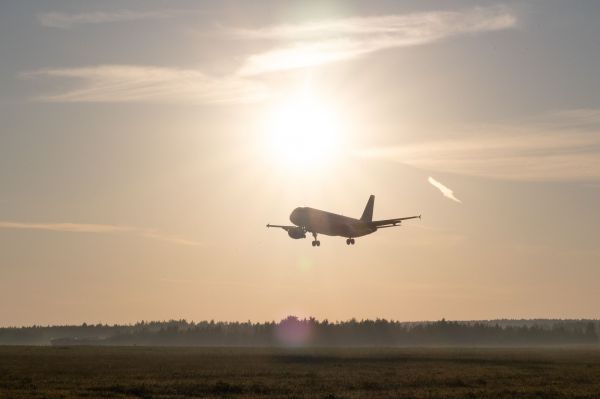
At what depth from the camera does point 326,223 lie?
314 feet

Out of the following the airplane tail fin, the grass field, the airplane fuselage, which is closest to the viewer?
the grass field

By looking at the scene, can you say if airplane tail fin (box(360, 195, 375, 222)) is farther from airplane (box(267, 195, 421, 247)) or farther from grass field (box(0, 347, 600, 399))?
grass field (box(0, 347, 600, 399))

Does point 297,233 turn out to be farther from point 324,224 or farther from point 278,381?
point 278,381

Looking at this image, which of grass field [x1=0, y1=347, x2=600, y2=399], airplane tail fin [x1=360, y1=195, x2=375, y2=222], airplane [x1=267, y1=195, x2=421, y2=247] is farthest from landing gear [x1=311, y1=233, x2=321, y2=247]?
airplane tail fin [x1=360, y1=195, x2=375, y2=222]

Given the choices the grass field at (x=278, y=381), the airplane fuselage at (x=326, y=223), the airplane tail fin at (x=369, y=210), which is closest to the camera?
the grass field at (x=278, y=381)

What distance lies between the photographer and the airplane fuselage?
9450 cm

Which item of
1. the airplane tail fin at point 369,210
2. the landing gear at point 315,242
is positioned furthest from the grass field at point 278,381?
the airplane tail fin at point 369,210

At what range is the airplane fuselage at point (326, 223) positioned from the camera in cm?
9450

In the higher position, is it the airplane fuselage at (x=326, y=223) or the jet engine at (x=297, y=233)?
the airplane fuselage at (x=326, y=223)

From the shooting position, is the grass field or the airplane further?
the airplane

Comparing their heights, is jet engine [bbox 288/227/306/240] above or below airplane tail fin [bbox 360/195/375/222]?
below

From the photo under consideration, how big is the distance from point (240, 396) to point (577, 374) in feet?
140

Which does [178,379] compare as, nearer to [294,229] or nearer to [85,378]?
[85,378]

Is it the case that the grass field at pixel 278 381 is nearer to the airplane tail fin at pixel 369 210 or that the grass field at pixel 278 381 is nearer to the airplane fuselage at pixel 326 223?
the airplane fuselage at pixel 326 223
